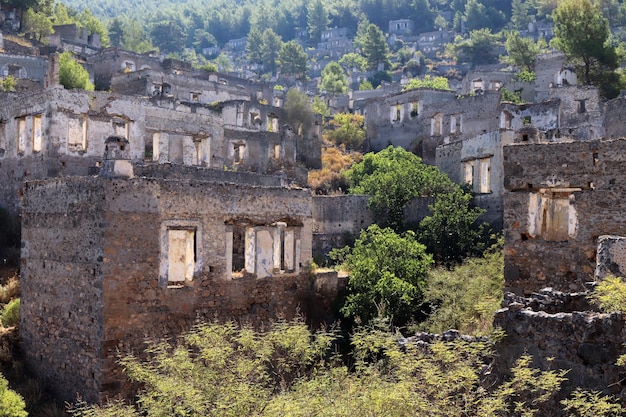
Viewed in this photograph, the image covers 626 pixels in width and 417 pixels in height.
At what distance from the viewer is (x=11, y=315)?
18.0 meters

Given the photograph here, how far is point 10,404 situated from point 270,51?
9939 cm

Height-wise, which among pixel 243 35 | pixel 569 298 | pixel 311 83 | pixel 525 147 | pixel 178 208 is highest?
pixel 243 35

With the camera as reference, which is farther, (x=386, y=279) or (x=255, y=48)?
(x=255, y=48)

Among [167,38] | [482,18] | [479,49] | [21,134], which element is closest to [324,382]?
[21,134]

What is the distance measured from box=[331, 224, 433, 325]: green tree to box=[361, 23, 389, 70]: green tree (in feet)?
235

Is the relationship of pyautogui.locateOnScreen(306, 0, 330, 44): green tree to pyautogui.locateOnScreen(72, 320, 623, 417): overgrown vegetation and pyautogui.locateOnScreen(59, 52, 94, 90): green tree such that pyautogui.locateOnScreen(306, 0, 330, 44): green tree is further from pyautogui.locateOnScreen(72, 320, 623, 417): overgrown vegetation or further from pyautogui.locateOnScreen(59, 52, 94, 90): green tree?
pyautogui.locateOnScreen(72, 320, 623, 417): overgrown vegetation

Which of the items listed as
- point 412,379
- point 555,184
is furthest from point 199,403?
point 555,184

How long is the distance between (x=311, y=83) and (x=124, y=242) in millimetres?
75690

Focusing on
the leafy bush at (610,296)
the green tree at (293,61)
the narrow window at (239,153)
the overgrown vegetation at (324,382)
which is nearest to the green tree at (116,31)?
the green tree at (293,61)

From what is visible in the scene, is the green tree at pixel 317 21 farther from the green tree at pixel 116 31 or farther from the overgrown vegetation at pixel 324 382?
the overgrown vegetation at pixel 324 382

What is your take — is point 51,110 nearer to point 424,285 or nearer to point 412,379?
point 424,285

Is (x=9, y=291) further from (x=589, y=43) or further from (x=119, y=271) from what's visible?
(x=589, y=43)

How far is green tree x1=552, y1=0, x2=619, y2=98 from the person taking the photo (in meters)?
38.8

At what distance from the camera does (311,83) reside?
89.0 m
